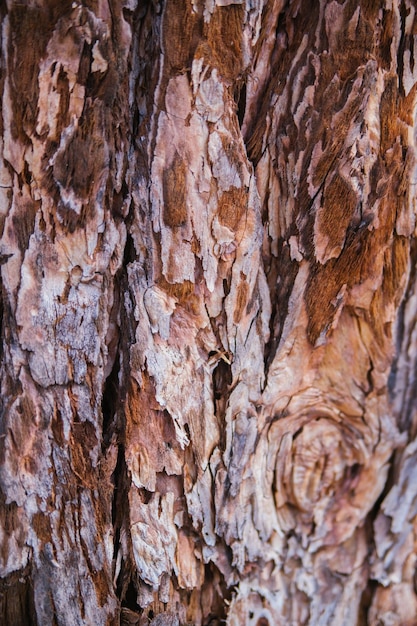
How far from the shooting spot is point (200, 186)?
3.02 ft

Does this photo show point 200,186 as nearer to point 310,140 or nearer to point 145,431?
point 310,140

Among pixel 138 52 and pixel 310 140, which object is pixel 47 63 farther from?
pixel 310 140

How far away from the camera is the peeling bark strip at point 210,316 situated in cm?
90

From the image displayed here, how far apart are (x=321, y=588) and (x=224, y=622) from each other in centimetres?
20

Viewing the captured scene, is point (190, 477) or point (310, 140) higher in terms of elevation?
point (310, 140)

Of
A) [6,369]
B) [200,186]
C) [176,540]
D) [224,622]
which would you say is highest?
[200,186]

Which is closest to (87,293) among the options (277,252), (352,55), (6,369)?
(6,369)

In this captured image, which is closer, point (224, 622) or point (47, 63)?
point (47, 63)

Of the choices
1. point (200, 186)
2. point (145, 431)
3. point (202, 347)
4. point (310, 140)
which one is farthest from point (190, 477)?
point (310, 140)

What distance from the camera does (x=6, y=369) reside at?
942mm

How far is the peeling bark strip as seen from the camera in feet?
2.95

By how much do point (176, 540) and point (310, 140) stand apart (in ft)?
2.61

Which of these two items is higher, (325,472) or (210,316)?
(210,316)

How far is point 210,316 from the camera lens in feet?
3.11
